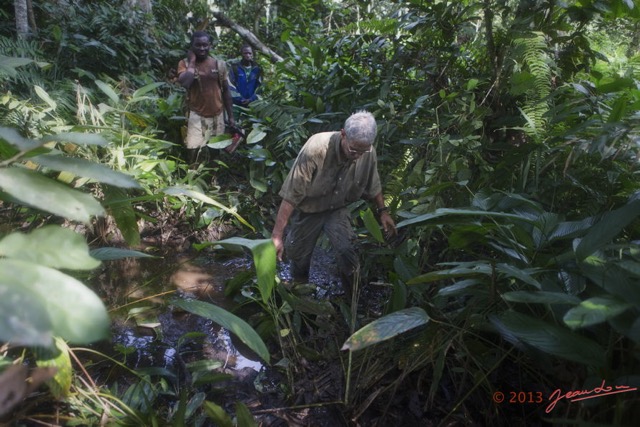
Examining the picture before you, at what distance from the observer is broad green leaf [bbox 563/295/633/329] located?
1.08 m

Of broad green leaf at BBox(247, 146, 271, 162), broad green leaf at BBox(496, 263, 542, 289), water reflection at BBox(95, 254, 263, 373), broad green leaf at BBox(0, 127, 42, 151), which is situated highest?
broad green leaf at BBox(0, 127, 42, 151)

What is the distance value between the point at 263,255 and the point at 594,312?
117 cm

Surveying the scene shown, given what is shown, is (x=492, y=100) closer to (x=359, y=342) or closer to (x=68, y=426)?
(x=359, y=342)

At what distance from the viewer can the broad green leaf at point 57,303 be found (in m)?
0.68

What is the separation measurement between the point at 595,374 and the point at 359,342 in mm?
742

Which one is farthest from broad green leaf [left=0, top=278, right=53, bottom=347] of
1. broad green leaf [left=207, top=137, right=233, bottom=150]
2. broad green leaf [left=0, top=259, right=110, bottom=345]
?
broad green leaf [left=207, top=137, right=233, bottom=150]

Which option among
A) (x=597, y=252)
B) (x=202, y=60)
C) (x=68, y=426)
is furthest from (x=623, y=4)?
(x=202, y=60)

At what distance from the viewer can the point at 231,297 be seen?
3414 millimetres

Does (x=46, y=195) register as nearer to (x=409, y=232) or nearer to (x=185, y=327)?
(x=185, y=327)

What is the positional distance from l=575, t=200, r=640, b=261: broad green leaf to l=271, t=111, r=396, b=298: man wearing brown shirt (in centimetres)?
138

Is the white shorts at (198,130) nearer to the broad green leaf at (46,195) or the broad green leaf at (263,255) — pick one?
the broad green leaf at (263,255)

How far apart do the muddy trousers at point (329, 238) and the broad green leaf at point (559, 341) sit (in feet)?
5.34

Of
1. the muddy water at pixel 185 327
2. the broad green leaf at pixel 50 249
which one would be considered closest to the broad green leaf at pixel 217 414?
the muddy water at pixel 185 327

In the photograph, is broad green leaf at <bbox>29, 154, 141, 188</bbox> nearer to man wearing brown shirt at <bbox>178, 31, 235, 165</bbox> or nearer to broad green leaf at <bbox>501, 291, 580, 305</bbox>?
broad green leaf at <bbox>501, 291, 580, 305</bbox>
